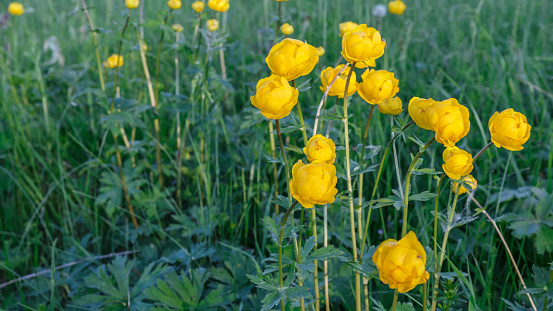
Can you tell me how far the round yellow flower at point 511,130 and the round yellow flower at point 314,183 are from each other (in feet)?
1.11

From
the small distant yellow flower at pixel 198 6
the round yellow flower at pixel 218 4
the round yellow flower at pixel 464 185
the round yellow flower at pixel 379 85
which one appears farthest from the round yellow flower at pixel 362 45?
the small distant yellow flower at pixel 198 6

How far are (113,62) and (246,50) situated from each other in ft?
3.83

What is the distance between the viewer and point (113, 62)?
173 centimetres

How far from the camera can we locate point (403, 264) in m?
0.68

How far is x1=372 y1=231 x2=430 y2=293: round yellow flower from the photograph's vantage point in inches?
26.6

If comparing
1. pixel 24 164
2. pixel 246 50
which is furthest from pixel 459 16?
pixel 24 164

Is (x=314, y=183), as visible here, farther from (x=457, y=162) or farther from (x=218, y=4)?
(x=218, y=4)

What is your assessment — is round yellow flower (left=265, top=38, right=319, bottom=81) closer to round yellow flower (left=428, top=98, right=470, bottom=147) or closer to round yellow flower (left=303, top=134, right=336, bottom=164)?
round yellow flower (left=303, top=134, right=336, bottom=164)

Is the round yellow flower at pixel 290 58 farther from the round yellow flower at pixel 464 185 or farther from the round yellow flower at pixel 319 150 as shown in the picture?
the round yellow flower at pixel 464 185

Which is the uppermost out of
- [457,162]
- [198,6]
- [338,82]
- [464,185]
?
[198,6]

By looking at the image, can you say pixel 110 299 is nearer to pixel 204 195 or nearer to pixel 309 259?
pixel 204 195

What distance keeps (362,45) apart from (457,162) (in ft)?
0.91

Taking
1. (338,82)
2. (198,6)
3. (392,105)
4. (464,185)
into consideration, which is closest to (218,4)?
(198,6)

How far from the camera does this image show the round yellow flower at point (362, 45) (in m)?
0.77
